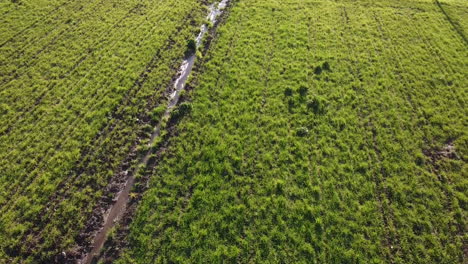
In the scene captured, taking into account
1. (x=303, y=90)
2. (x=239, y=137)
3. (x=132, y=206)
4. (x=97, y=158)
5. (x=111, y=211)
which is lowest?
(x=111, y=211)

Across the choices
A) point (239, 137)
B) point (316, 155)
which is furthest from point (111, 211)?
point (316, 155)

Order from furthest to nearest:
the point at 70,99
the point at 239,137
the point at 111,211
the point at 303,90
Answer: the point at 303,90, the point at 70,99, the point at 239,137, the point at 111,211

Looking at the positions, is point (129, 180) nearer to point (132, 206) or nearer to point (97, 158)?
point (132, 206)

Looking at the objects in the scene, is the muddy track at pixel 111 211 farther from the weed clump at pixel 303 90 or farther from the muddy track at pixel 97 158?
the weed clump at pixel 303 90

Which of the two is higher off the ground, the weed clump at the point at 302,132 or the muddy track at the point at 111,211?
the weed clump at the point at 302,132

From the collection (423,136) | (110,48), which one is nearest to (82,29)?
(110,48)

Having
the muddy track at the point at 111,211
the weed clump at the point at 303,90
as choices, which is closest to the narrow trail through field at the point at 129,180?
the muddy track at the point at 111,211

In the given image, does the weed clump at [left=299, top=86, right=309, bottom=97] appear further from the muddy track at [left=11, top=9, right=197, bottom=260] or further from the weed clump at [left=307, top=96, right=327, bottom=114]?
the muddy track at [left=11, top=9, right=197, bottom=260]
